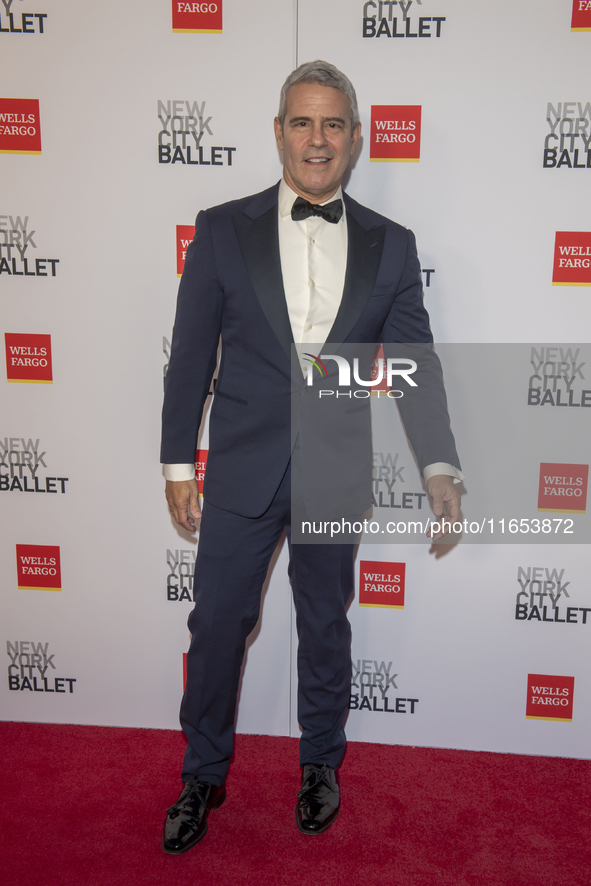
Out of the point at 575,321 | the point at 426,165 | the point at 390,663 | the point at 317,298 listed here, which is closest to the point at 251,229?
the point at 317,298

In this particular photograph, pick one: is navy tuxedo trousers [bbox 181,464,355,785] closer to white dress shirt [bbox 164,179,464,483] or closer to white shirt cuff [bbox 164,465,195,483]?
white shirt cuff [bbox 164,465,195,483]

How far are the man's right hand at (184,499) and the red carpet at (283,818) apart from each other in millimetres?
844

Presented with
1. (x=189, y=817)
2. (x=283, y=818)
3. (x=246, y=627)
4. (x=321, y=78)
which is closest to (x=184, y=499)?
(x=246, y=627)

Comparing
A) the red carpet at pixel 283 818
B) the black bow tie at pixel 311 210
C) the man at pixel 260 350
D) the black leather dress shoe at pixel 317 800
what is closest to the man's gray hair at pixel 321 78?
the man at pixel 260 350

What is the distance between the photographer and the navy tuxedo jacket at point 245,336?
174 cm

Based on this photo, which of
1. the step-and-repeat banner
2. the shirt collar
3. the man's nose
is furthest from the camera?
the step-and-repeat banner

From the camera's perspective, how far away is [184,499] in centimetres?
180

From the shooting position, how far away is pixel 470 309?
6.97ft

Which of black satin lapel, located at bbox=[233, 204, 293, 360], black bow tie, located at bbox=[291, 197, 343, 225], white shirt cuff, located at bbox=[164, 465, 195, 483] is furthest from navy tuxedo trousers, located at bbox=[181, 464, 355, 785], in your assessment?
black bow tie, located at bbox=[291, 197, 343, 225]

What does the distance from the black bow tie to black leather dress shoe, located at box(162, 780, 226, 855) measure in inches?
61.0

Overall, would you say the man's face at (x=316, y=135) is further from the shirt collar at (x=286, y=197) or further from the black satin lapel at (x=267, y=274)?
the black satin lapel at (x=267, y=274)

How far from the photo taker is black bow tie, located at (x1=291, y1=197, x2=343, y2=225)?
1.77 m

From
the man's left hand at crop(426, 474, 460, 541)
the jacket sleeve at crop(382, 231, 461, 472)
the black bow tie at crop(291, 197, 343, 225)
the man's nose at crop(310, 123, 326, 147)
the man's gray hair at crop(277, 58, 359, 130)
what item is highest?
the man's gray hair at crop(277, 58, 359, 130)

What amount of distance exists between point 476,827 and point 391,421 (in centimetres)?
120
